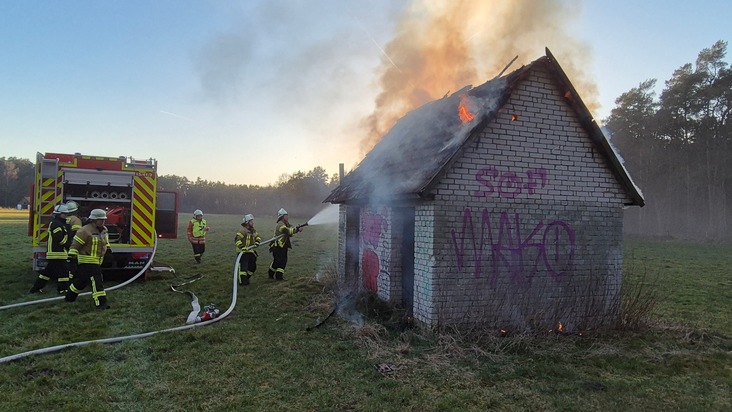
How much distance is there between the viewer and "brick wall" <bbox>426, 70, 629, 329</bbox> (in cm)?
644

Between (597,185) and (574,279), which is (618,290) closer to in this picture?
(574,279)

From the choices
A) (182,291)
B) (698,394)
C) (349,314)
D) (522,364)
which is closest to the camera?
(698,394)

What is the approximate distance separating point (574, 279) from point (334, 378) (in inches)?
163

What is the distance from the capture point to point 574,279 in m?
7.00

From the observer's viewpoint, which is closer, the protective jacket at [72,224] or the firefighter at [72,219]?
the firefighter at [72,219]

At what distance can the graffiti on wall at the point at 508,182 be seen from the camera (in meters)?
6.66

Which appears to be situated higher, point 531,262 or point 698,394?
point 531,262

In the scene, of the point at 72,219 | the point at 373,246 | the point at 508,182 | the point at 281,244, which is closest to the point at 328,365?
the point at 373,246

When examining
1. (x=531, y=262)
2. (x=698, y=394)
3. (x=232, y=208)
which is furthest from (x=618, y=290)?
(x=232, y=208)

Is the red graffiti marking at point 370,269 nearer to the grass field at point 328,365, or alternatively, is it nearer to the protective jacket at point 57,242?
the grass field at point 328,365

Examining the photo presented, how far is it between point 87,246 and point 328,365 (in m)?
5.13

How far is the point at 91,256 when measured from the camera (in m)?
7.83

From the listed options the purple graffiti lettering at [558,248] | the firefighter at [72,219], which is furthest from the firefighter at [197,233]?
the purple graffiti lettering at [558,248]

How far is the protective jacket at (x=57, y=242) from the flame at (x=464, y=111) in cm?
779
